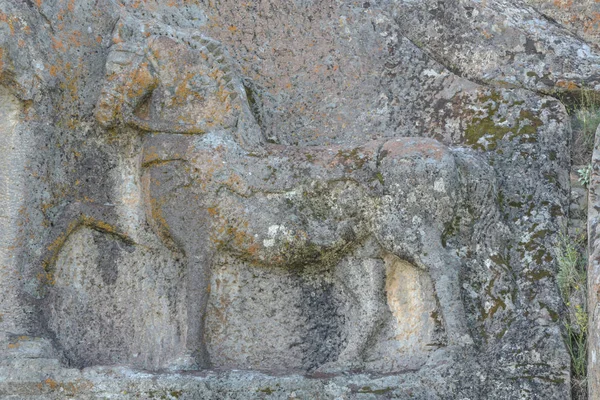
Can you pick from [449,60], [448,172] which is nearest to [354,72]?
[449,60]

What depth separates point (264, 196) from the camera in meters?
5.88

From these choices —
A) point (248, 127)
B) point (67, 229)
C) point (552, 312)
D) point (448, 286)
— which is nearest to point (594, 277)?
point (552, 312)

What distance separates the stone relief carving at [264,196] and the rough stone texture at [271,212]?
0.04 ft

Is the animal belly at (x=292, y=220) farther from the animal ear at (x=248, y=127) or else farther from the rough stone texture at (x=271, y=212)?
the animal ear at (x=248, y=127)

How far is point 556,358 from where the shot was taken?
554 centimetres

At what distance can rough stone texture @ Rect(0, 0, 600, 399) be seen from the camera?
18.6 ft

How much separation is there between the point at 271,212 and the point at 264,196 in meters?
0.10

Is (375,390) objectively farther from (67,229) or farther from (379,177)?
(67,229)

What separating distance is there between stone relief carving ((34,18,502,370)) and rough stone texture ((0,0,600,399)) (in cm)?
1

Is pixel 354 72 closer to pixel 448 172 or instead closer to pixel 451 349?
pixel 448 172

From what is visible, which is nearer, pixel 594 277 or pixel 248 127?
pixel 594 277

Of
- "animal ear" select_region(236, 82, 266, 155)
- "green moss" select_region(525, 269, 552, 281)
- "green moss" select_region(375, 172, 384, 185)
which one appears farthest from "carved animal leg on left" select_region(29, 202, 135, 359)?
"green moss" select_region(525, 269, 552, 281)

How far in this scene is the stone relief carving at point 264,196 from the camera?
225 inches

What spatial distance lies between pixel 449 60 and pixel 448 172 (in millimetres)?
1037
